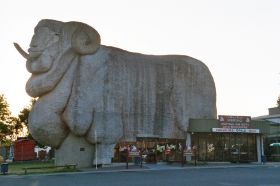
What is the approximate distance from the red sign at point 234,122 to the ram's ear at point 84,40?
1389 cm

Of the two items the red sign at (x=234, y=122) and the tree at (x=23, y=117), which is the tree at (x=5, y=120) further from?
the red sign at (x=234, y=122)

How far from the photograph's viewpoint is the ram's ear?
36.2m

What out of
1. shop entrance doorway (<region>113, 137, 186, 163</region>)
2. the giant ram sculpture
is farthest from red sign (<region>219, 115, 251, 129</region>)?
the giant ram sculpture

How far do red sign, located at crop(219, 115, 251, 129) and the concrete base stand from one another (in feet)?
42.5

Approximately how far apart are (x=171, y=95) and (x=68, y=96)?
10.9 metres

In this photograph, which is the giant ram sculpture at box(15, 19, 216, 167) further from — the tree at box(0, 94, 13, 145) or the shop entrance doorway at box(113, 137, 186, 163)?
the tree at box(0, 94, 13, 145)

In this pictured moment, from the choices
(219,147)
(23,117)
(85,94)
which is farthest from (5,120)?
(219,147)

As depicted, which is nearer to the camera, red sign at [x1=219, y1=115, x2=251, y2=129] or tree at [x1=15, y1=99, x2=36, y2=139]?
red sign at [x1=219, y1=115, x2=251, y2=129]

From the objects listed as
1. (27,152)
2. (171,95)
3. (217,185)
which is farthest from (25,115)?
(217,185)

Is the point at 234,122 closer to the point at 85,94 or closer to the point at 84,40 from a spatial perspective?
the point at 85,94

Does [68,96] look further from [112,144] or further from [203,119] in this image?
[203,119]

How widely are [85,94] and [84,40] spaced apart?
4683mm

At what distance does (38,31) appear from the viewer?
36594 millimetres

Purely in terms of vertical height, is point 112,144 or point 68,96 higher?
point 68,96
